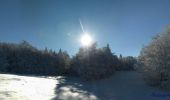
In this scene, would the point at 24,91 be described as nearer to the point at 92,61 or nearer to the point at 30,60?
the point at 92,61

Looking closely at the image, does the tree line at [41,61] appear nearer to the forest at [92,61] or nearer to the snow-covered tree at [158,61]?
the forest at [92,61]

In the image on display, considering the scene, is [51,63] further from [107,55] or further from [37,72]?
[107,55]

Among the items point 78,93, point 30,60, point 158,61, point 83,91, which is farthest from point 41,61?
point 78,93

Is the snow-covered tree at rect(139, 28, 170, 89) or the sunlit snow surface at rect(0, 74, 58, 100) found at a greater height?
the snow-covered tree at rect(139, 28, 170, 89)

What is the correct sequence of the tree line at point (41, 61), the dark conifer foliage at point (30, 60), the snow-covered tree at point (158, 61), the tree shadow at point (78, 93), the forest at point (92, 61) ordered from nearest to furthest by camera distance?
the tree shadow at point (78, 93) → the snow-covered tree at point (158, 61) → the forest at point (92, 61) → the tree line at point (41, 61) → the dark conifer foliage at point (30, 60)

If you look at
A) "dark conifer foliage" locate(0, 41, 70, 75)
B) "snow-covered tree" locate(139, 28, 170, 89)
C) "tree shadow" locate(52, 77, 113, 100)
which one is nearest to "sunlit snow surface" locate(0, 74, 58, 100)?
"tree shadow" locate(52, 77, 113, 100)

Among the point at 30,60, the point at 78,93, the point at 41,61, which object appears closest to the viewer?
the point at 78,93

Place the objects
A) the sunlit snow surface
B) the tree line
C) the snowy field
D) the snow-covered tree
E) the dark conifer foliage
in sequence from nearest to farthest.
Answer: the sunlit snow surface
the snowy field
the snow-covered tree
the tree line
the dark conifer foliage

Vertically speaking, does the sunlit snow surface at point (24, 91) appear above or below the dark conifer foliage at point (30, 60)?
below

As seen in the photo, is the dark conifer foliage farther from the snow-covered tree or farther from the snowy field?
the snow-covered tree

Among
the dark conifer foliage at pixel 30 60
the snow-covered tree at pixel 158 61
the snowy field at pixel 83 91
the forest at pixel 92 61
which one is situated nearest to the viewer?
the snowy field at pixel 83 91

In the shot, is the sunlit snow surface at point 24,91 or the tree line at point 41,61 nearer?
the sunlit snow surface at point 24,91

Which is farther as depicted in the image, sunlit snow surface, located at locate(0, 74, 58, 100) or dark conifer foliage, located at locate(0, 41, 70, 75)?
dark conifer foliage, located at locate(0, 41, 70, 75)

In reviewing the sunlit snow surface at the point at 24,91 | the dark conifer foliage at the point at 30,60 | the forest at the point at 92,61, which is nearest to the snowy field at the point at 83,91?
the sunlit snow surface at the point at 24,91
